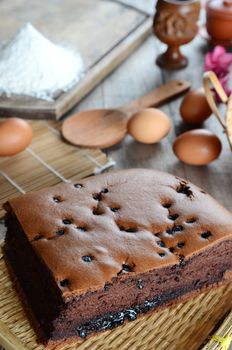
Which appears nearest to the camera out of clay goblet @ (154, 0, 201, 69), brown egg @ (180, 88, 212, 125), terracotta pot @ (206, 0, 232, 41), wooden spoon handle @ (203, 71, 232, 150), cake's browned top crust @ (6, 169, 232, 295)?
cake's browned top crust @ (6, 169, 232, 295)

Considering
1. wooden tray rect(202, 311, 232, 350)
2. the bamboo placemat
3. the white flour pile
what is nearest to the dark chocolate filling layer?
wooden tray rect(202, 311, 232, 350)

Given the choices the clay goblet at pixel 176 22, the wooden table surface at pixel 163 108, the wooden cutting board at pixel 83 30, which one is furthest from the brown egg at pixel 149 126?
the clay goblet at pixel 176 22


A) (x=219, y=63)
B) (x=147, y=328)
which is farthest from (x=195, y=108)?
(x=147, y=328)

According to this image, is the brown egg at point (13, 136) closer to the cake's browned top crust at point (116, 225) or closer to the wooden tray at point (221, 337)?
the cake's browned top crust at point (116, 225)

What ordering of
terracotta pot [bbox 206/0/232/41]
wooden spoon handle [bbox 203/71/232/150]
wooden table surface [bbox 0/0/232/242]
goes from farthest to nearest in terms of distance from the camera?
1. terracotta pot [bbox 206/0/232/41]
2. wooden table surface [bbox 0/0/232/242]
3. wooden spoon handle [bbox 203/71/232/150]

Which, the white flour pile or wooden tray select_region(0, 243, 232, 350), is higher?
the white flour pile

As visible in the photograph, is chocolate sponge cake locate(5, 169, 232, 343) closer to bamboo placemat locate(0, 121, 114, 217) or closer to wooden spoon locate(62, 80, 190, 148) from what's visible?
bamboo placemat locate(0, 121, 114, 217)
